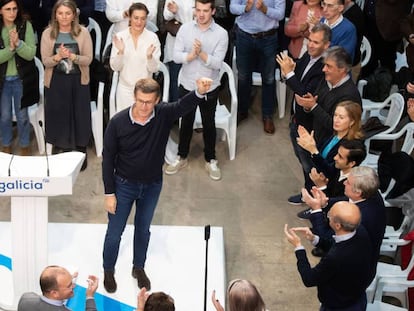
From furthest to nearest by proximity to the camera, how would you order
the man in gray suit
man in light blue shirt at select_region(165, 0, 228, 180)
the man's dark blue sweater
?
man in light blue shirt at select_region(165, 0, 228, 180)
the man's dark blue sweater
the man in gray suit

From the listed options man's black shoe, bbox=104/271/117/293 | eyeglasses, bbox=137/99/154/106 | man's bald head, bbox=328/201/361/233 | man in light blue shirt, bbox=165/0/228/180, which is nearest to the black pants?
man in light blue shirt, bbox=165/0/228/180

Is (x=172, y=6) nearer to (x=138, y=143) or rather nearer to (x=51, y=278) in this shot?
(x=138, y=143)

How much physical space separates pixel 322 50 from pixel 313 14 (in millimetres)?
916

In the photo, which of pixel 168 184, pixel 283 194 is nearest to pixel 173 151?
pixel 168 184

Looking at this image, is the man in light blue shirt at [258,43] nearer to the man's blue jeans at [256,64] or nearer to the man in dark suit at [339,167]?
the man's blue jeans at [256,64]

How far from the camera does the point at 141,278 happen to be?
4891 mm

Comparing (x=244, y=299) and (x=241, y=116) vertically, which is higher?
(x=244, y=299)

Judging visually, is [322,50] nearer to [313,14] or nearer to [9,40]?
[313,14]

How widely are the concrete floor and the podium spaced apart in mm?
1286

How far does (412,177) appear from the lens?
4.96m

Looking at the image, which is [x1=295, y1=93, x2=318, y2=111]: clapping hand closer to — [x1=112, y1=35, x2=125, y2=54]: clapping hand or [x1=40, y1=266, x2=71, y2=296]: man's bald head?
[x1=112, y1=35, x2=125, y2=54]: clapping hand

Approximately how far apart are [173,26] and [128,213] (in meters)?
2.16

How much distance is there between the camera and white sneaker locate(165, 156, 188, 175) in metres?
6.31

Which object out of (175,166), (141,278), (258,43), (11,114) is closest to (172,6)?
(258,43)
